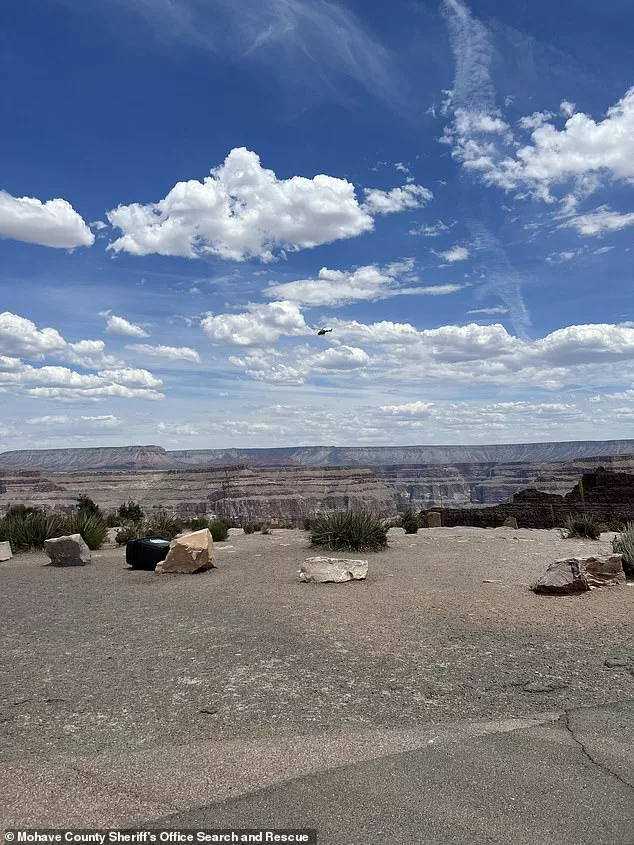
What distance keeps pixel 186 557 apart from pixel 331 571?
366 cm

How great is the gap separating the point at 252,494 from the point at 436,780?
86.2 m

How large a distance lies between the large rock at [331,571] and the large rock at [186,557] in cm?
291

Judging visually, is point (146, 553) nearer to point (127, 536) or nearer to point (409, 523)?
point (127, 536)

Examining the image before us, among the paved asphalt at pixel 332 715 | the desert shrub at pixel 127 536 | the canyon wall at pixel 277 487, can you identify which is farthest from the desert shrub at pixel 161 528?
the canyon wall at pixel 277 487

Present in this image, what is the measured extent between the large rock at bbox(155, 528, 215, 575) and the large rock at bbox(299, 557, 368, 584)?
2913 mm

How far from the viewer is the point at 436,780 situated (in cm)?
386

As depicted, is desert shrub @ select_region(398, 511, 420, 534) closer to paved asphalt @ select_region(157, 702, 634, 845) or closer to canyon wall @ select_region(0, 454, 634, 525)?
paved asphalt @ select_region(157, 702, 634, 845)

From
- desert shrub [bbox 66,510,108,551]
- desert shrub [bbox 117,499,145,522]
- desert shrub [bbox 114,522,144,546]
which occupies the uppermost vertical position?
desert shrub [bbox 66,510,108,551]

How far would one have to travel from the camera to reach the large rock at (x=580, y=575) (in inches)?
384

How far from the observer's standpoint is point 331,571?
449 inches

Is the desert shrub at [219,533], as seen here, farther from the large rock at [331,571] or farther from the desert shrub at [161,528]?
the large rock at [331,571]

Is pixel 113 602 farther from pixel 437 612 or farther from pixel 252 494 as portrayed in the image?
→ pixel 252 494

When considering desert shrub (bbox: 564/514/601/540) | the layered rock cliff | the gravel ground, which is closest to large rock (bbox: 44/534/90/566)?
the gravel ground

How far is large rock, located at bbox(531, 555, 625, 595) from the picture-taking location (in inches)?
384
